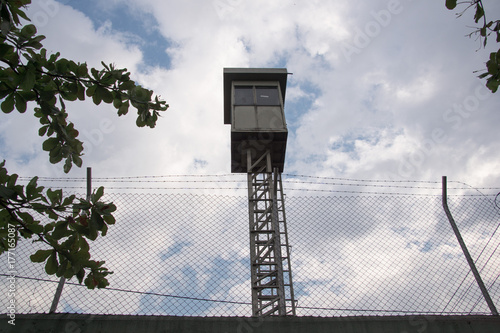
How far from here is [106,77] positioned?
92.4 inches

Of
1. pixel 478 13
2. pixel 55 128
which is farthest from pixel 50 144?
pixel 478 13

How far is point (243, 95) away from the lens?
10633 mm

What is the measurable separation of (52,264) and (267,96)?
9.08 m

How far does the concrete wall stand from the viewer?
2.90 metres

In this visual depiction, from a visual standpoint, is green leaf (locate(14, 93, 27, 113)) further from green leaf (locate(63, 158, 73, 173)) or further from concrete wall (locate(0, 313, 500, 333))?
Answer: concrete wall (locate(0, 313, 500, 333))

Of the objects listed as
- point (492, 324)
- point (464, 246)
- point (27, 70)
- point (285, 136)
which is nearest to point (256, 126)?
point (285, 136)

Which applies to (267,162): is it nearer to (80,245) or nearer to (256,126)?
(256,126)

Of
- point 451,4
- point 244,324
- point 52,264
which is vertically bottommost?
point 244,324

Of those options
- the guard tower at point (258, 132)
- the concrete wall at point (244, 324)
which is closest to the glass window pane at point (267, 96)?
the guard tower at point (258, 132)

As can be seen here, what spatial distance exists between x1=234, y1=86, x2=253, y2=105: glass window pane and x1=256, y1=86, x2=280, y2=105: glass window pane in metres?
0.24

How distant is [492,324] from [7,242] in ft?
13.1

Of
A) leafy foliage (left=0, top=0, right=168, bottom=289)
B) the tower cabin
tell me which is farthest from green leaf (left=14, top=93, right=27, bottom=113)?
the tower cabin

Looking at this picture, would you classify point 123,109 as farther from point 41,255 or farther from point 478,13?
point 478,13

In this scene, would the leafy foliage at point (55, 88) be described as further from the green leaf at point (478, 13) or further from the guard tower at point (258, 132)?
the guard tower at point (258, 132)
